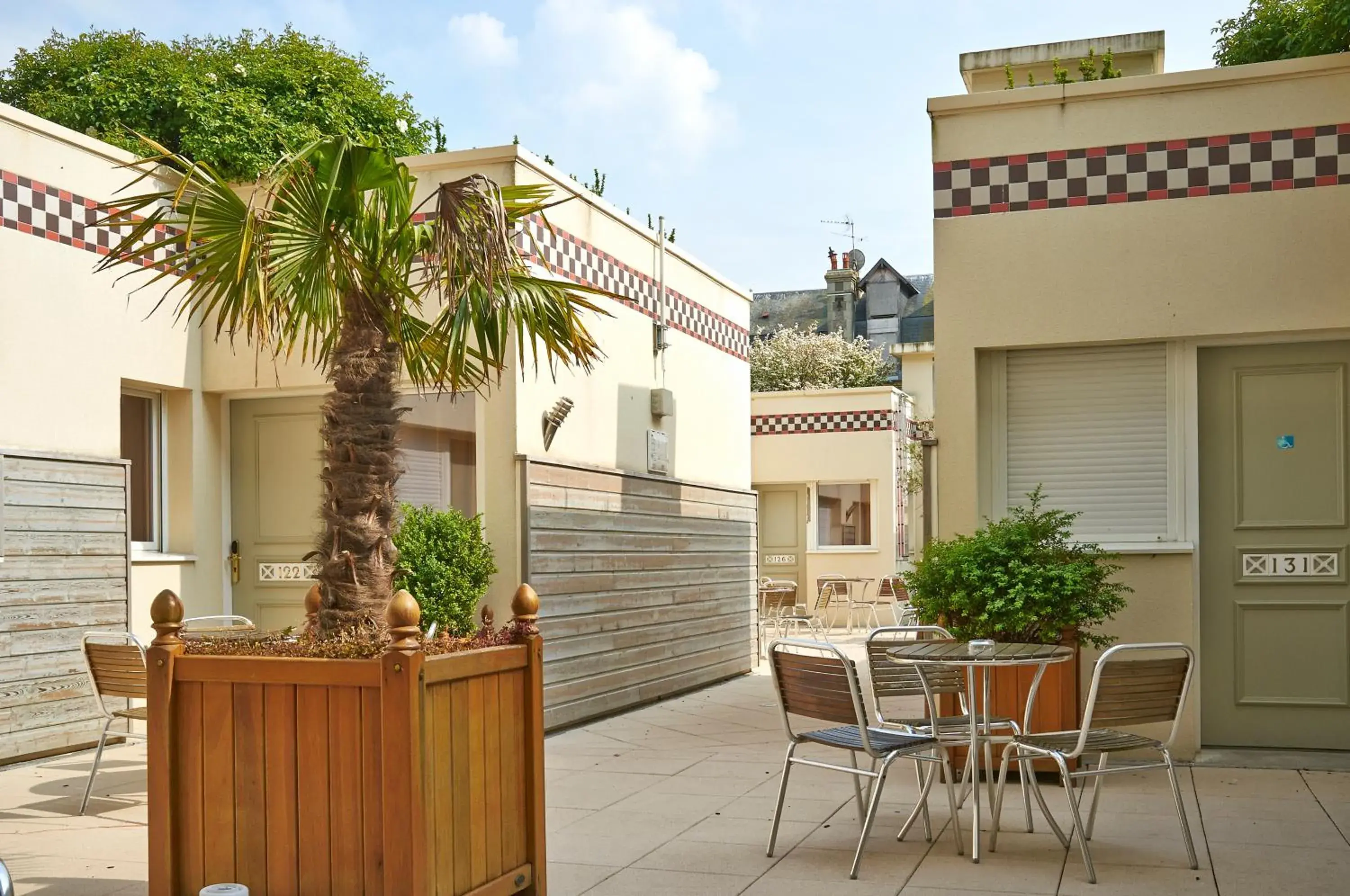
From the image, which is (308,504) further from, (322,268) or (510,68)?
(510,68)

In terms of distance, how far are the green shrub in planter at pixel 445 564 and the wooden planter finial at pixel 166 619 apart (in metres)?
3.27

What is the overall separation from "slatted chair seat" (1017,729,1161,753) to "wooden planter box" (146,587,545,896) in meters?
1.86

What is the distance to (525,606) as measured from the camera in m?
4.00

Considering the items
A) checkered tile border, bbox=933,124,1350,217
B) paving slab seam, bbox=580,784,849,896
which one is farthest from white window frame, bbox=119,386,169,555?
checkered tile border, bbox=933,124,1350,217

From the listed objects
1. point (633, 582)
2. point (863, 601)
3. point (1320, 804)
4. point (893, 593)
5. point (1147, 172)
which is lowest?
point (863, 601)

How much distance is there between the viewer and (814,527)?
18.7 metres

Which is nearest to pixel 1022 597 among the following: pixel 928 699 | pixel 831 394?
pixel 928 699

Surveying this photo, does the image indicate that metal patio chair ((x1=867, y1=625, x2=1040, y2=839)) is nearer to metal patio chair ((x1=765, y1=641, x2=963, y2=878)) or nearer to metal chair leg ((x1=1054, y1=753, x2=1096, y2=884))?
metal patio chair ((x1=765, y1=641, x2=963, y2=878))

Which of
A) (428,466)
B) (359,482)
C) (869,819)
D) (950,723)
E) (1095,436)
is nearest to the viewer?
(359,482)

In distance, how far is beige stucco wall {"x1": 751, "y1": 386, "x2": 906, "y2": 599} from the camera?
59.9 ft

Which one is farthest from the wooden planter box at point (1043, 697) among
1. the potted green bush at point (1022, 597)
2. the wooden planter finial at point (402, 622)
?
the wooden planter finial at point (402, 622)

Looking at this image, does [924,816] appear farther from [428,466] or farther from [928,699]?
[428,466]

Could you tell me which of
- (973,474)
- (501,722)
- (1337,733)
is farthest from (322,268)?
(1337,733)

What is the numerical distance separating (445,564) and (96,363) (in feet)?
7.24
